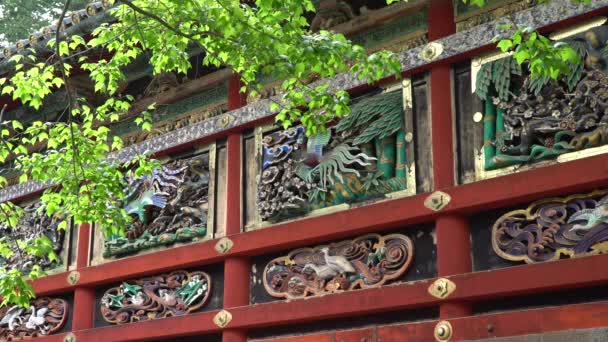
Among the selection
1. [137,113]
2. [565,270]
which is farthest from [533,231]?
[137,113]

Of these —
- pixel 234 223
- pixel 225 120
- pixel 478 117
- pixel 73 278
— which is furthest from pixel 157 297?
pixel 478 117

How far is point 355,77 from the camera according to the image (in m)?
8.99

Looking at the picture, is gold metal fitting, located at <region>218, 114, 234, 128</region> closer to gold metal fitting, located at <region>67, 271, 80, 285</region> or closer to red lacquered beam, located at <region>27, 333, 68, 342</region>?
gold metal fitting, located at <region>67, 271, 80, 285</region>

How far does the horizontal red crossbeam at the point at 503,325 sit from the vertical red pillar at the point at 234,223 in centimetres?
135

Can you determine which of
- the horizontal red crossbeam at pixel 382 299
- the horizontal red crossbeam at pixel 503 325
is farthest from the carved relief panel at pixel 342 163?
the horizontal red crossbeam at pixel 503 325

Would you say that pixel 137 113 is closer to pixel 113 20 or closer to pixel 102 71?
pixel 113 20

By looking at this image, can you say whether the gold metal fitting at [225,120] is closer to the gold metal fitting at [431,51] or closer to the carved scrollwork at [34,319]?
the gold metal fitting at [431,51]

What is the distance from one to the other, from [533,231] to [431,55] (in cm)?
197

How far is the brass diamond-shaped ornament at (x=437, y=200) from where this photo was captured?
791 centimetres

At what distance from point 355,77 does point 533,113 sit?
6.51 feet

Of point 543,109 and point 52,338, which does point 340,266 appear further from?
point 52,338

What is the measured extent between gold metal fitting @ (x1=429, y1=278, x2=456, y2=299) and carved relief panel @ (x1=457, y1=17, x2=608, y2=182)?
→ 91 centimetres

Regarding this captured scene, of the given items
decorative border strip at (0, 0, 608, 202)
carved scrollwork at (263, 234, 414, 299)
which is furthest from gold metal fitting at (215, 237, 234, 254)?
decorative border strip at (0, 0, 608, 202)

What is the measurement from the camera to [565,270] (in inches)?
275
